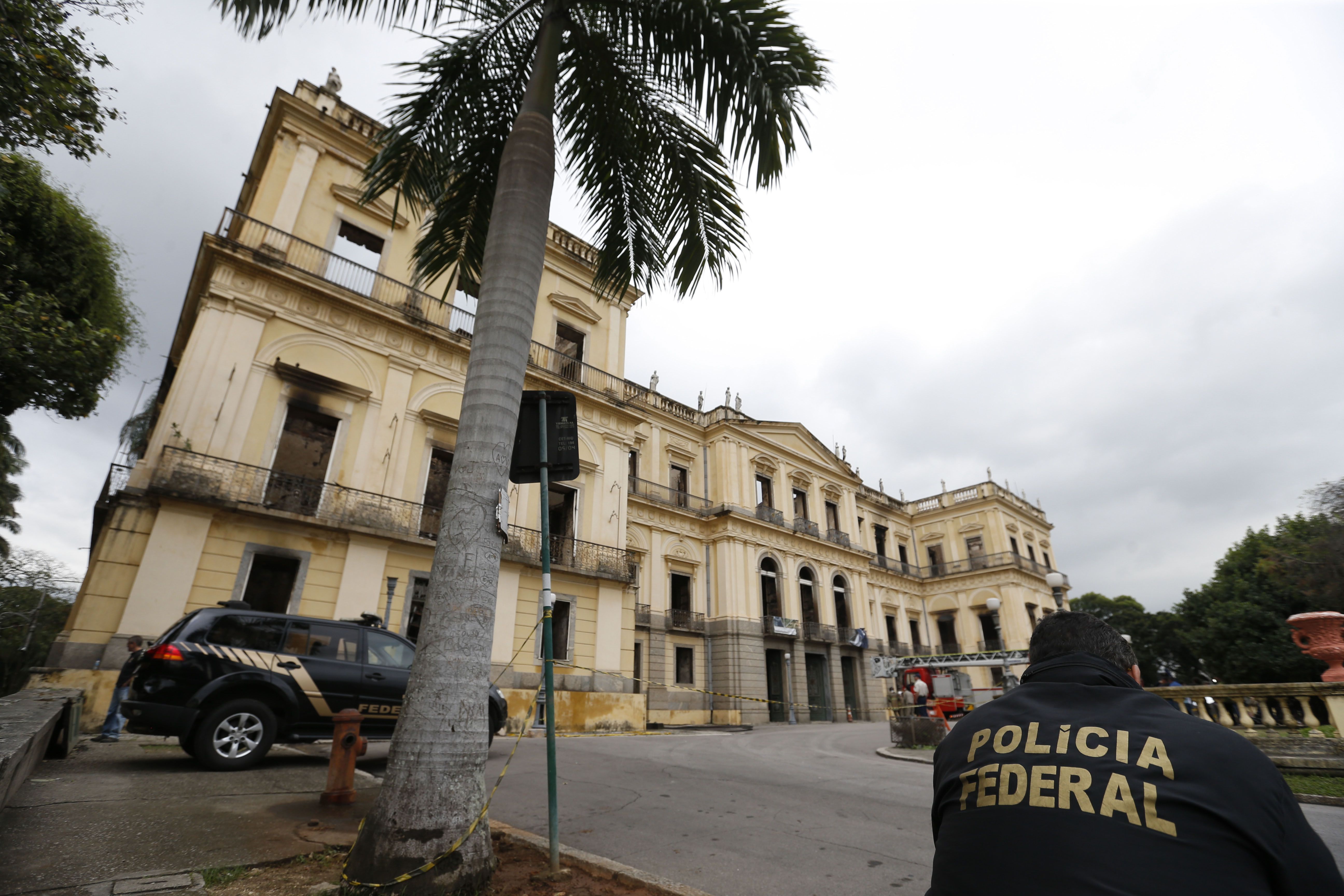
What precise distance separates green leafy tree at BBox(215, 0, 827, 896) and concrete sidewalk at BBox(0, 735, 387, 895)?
1.18 meters

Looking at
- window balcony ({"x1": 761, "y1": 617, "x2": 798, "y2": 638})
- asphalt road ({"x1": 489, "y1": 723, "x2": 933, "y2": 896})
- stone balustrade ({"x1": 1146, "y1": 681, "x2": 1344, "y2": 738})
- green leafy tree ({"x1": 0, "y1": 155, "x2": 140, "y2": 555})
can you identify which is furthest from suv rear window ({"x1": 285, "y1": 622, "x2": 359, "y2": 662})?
window balcony ({"x1": 761, "y1": 617, "x2": 798, "y2": 638})

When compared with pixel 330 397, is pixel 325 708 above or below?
below

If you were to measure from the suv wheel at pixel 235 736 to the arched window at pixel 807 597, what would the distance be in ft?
79.8

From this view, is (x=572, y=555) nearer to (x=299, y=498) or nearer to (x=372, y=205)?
(x=299, y=498)

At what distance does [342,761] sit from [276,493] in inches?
344

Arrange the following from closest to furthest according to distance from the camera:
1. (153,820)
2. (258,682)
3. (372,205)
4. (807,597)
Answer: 1. (153,820)
2. (258,682)
3. (372,205)
4. (807,597)

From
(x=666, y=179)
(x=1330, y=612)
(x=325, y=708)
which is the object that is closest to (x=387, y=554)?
(x=325, y=708)

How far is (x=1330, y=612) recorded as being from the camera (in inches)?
313

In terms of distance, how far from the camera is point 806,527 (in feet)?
96.7

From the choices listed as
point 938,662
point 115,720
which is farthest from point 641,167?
point 938,662

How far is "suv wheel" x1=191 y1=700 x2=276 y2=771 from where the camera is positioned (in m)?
5.66

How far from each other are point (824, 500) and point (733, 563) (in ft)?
27.6

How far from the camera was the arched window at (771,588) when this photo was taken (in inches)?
1045

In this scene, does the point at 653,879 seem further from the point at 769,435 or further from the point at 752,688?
the point at 769,435
